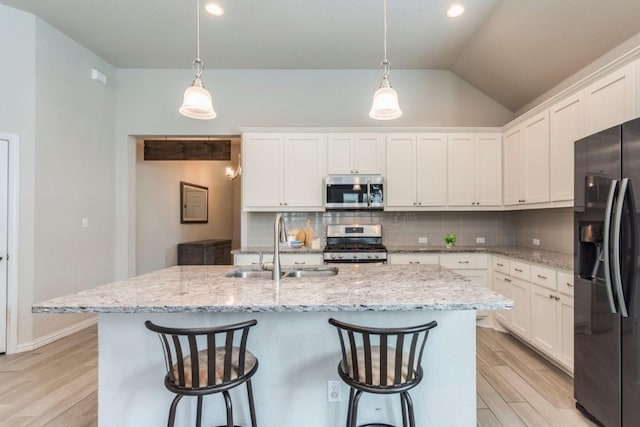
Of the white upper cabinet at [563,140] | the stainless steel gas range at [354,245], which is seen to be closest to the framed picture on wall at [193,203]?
the stainless steel gas range at [354,245]

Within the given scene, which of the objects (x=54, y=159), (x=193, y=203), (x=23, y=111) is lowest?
(x=193, y=203)

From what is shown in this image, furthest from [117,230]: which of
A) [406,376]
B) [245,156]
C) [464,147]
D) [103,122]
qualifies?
[464,147]

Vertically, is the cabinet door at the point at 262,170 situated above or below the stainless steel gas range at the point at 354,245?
above

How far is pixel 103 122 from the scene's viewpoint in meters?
4.17

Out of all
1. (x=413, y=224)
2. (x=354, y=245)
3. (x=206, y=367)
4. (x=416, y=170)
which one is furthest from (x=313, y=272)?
(x=413, y=224)

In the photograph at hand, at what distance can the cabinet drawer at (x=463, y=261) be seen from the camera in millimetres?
3789

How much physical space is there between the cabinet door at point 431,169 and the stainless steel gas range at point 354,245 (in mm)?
738

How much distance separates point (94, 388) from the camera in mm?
2504

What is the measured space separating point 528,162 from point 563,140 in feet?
1.93

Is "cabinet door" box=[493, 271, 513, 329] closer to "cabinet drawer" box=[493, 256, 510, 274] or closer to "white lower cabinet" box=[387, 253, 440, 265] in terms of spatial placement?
"cabinet drawer" box=[493, 256, 510, 274]

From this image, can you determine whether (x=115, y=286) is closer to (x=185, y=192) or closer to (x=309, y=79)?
(x=309, y=79)

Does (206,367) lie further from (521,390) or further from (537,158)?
(537,158)

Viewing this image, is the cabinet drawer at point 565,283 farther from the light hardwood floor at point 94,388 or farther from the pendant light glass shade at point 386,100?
the pendant light glass shade at point 386,100

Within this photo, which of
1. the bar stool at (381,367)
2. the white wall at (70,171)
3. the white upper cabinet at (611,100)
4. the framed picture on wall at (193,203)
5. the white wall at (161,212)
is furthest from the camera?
the framed picture on wall at (193,203)
